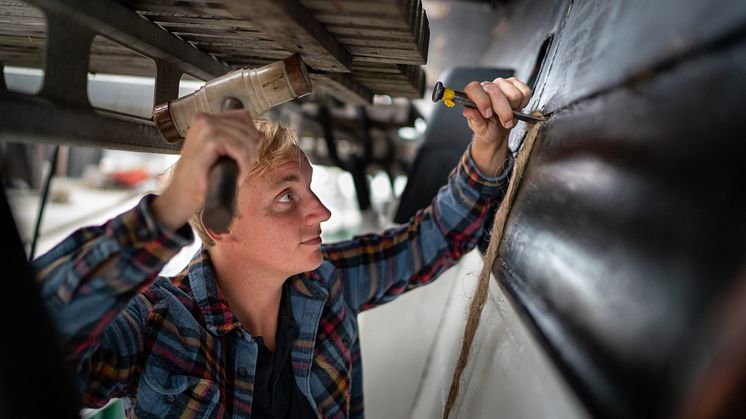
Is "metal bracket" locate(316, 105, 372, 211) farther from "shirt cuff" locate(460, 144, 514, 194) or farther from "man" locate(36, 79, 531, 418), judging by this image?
"shirt cuff" locate(460, 144, 514, 194)

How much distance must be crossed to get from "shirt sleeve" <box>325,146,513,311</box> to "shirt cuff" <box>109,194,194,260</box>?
781mm

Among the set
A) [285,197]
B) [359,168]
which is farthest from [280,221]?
[359,168]

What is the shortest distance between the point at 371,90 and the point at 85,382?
3.21 ft

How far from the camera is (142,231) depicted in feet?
2.40

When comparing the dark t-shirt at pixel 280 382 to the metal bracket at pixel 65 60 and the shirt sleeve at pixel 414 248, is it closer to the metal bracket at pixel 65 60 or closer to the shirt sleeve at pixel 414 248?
the shirt sleeve at pixel 414 248

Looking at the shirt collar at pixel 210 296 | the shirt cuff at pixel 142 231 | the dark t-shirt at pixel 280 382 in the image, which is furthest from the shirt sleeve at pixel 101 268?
the dark t-shirt at pixel 280 382

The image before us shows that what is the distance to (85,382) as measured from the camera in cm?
92

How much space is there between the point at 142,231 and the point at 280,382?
0.73m

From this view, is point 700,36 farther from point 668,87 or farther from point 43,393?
point 43,393

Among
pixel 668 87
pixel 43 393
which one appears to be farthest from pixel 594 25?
pixel 43 393

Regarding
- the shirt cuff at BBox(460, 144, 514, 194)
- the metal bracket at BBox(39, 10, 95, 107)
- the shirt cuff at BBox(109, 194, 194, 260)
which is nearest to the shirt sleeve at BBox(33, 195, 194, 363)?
the shirt cuff at BBox(109, 194, 194, 260)

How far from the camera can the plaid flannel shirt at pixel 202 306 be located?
0.73 m

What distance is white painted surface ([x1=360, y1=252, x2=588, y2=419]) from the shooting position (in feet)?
2.36

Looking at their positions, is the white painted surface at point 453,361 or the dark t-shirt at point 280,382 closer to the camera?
the white painted surface at point 453,361
